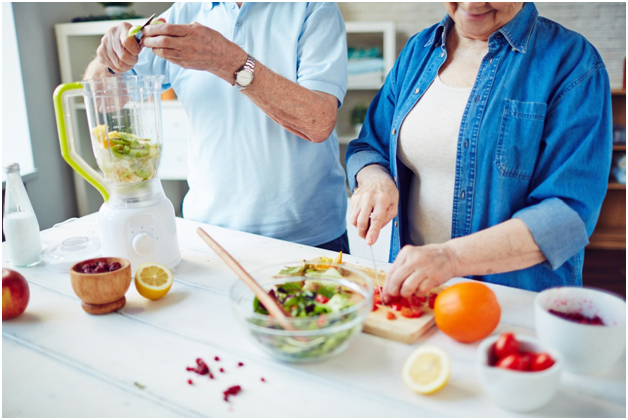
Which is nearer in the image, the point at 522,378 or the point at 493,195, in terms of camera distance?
the point at 522,378

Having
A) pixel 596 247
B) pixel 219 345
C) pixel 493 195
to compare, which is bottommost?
pixel 596 247

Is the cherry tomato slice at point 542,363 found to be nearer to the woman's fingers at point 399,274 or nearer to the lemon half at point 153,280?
the woman's fingers at point 399,274

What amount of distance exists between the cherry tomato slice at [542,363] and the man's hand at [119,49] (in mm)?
1133

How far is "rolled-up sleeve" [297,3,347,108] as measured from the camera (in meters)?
1.37

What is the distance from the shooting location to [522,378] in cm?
66

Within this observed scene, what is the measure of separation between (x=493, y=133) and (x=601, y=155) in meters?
0.22

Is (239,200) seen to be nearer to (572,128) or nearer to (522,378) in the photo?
(572,128)

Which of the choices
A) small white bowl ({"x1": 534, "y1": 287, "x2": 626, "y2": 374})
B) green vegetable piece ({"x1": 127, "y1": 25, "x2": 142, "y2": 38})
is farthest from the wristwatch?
small white bowl ({"x1": 534, "y1": 287, "x2": 626, "y2": 374})

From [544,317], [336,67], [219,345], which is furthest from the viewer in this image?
[336,67]

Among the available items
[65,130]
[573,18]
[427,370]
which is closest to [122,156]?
[65,130]

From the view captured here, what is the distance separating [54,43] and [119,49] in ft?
6.06

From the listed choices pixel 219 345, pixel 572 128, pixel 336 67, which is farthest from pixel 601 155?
pixel 219 345

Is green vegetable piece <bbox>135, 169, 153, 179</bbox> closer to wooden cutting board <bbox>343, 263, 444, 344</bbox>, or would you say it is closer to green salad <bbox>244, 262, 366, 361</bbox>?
green salad <bbox>244, 262, 366, 361</bbox>

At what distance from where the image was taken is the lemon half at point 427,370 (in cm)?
73
